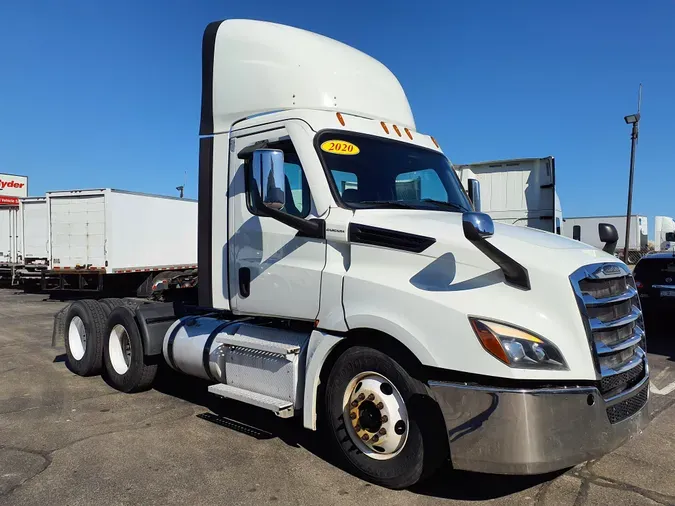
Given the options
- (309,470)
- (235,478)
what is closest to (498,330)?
(309,470)

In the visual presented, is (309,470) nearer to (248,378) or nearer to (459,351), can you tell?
(248,378)

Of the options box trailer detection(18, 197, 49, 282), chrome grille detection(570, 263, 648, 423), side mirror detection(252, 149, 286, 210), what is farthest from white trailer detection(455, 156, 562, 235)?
box trailer detection(18, 197, 49, 282)

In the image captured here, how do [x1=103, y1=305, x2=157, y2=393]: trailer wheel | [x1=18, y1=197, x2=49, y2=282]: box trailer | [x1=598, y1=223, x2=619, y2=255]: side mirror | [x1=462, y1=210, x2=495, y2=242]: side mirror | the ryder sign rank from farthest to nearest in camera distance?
the ryder sign → [x1=18, y1=197, x2=49, y2=282]: box trailer → [x1=103, y1=305, x2=157, y2=393]: trailer wheel → [x1=598, y1=223, x2=619, y2=255]: side mirror → [x1=462, y1=210, x2=495, y2=242]: side mirror

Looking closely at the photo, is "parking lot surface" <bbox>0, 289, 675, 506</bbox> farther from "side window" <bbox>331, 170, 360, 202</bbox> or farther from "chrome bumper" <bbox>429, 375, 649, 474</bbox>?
"side window" <bbox>331, 170, 360, 202</bbox>

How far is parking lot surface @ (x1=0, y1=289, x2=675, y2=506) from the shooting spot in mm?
3693

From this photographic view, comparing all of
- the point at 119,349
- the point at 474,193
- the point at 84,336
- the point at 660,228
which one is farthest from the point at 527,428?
the point at 660,228

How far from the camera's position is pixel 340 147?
4.37 m

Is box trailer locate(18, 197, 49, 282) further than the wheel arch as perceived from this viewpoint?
Yes

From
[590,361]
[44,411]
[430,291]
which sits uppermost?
[430,291]

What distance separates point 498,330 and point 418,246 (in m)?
0.78

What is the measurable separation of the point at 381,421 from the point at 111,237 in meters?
13.6

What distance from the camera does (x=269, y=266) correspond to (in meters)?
4.57

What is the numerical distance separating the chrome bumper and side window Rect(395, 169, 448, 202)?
1.79 metres

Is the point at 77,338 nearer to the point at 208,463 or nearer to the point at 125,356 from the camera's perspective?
the point at 125,356
